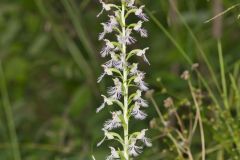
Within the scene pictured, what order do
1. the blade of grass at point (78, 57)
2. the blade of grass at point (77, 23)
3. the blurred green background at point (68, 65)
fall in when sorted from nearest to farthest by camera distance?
the blade of grass at point (77, 23), the blurred green background at point (68, 65), the blade of grass at point (78, 57)

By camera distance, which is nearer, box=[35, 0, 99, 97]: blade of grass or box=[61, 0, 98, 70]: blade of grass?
box=[61, 0, 98, 70]: blade of grass

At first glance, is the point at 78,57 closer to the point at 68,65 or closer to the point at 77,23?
the point at 68,65

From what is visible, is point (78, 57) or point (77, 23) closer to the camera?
point (77, 23)

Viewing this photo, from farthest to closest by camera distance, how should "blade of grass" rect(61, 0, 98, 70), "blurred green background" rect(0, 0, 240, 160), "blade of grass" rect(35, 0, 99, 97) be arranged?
"blade of grass" rect(35, 0, 99, 97)
"blurred green background" rect(0, 0, 240, 160)
"blade of grass" rect(61, 0, 98, 70)

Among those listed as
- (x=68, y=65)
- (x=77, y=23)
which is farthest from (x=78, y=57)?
Result: (x=77, y=23)

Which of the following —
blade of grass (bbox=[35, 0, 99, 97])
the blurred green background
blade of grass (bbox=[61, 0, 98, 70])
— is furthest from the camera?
blade of grass (bbox=[35, 0, 99, 97])

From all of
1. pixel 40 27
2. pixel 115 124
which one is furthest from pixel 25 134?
pixel 115 124

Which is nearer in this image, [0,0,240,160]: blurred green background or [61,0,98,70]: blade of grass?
[61,0,98,70]: blade of grass

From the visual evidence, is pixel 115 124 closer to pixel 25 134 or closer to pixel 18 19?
pixel 25 134
